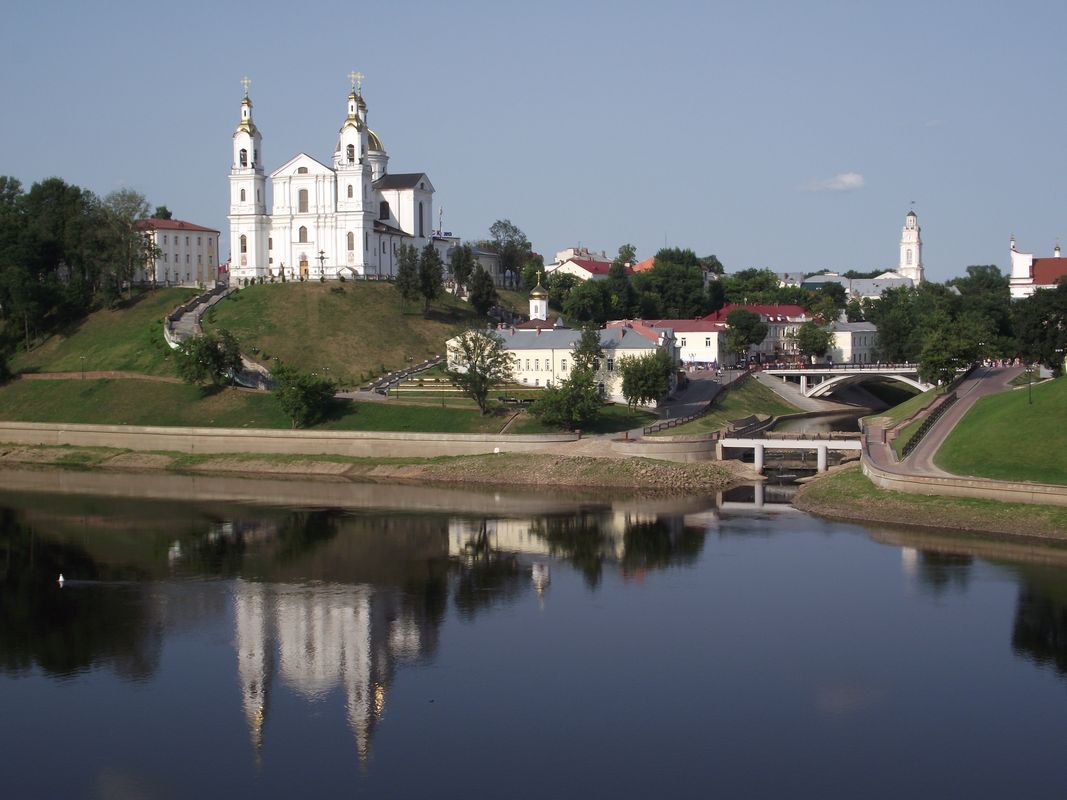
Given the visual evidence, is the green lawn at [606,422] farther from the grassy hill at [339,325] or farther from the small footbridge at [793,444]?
the grassy hill at [339,325]

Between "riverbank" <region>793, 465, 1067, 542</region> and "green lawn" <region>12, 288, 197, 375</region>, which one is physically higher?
"green lawn" <region>12, 288, 197, 375</region>

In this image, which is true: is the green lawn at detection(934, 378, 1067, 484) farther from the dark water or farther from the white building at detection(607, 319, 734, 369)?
the white building at detection(607, 319, 734, 369)

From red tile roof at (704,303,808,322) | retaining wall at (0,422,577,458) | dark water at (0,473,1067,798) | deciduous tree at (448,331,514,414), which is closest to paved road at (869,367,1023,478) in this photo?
dark water at (0,473,1067,798)

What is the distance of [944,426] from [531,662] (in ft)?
119

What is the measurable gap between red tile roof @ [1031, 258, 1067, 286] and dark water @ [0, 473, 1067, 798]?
220 ft

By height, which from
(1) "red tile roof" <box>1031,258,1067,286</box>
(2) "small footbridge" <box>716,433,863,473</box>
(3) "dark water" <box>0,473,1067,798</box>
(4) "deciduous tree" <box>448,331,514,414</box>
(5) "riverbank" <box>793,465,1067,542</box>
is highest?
(1) "red tile roof" <box>1031,258,1067,286</box>

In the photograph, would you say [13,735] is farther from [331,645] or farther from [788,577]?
[788,577]

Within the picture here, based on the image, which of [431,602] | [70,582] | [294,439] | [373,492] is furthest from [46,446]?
[431,602]

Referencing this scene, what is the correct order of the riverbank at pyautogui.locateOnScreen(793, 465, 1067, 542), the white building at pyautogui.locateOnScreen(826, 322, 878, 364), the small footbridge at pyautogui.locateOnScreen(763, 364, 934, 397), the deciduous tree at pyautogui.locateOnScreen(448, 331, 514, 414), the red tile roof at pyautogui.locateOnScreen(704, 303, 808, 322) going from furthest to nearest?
the red tile roof at pyautogui.locateOnScreen(704, 303, 808, 322)
the white building at pyautogui.locateOnScreen(826, 322, 878, 364)
the small footbridge at pyautogui.locateOnScreen(763, 364, 934, 397)
the deciduous tree at pyautogui.locateOnScreen(448, 331, 514, 414)
the riverbank at pyautogui.locateOnScreen(793, 465, 1067, 542)

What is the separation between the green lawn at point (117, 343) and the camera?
268 feet

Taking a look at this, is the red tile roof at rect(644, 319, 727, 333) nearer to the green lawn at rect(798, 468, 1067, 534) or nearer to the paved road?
the paved road

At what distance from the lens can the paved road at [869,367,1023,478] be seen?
54312 mm

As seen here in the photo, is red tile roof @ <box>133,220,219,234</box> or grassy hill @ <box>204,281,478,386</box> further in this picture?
red tile roof @ <box>133,220,219,234</box>

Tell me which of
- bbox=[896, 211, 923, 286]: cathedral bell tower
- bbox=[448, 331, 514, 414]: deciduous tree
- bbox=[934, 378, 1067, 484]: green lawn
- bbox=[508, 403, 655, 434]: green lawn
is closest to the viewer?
bbox=[934, 378, 1067, 484]: green lawn
